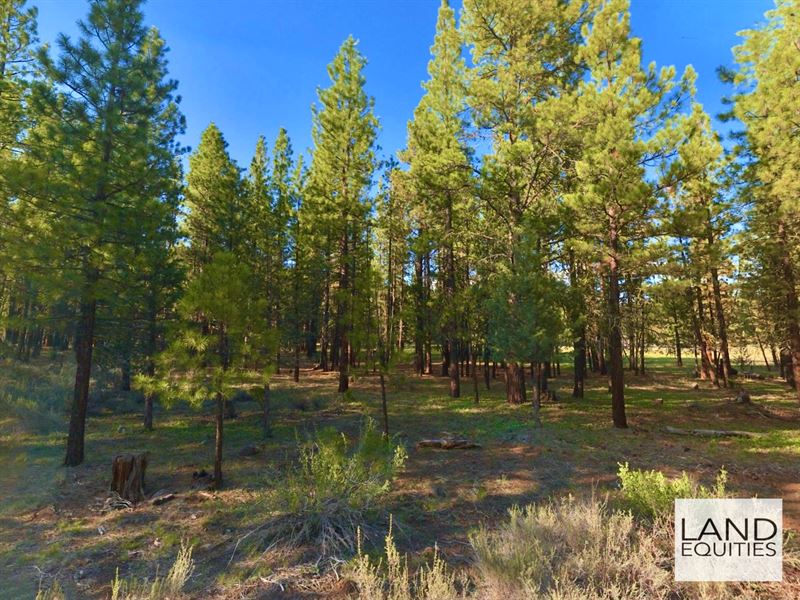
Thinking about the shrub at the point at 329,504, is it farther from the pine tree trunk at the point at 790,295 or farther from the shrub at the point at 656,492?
the pine tree trunk at the point at 790,295

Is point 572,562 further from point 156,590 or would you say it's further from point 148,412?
point 148,412

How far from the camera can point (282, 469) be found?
370 inches

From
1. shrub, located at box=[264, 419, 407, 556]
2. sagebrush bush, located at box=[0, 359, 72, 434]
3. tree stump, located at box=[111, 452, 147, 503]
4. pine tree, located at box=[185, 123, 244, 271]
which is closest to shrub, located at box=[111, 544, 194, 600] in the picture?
shrub, located at box=[264, 419, 407, 556]

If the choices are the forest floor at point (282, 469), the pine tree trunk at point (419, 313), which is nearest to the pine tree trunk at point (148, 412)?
the forest floor at point (282, 469)

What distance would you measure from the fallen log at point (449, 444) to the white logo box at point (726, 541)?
6232 mm

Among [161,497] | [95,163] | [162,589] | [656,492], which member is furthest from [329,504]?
[95,163]

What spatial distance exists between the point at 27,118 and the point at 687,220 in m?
20.8

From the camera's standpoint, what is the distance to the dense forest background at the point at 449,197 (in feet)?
31.7

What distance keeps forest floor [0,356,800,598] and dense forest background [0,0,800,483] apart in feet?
4.49

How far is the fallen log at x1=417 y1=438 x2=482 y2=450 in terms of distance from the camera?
1103 centimetres

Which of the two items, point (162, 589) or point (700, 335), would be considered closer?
point (162, 589)

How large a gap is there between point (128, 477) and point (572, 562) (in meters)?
8.33

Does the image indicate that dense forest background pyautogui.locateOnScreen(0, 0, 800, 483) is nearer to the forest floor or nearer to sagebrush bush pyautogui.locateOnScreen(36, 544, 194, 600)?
the forest floor

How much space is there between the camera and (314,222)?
20453 millimetres
